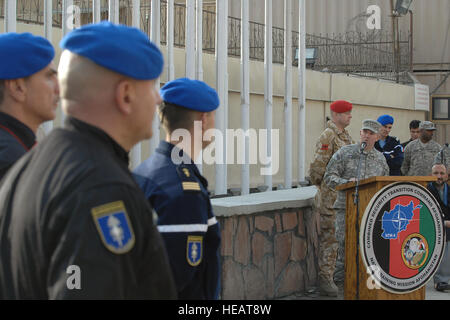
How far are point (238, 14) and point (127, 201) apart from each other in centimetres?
1460

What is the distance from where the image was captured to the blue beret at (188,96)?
2924 mm

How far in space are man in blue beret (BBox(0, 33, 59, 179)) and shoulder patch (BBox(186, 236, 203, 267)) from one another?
2.19 ft

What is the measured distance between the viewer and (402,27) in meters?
17.5

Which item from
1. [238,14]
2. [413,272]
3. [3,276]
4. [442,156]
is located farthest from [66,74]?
[238,14]

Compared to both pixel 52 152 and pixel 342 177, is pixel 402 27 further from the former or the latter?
pixel 52 152

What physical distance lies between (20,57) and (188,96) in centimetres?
71

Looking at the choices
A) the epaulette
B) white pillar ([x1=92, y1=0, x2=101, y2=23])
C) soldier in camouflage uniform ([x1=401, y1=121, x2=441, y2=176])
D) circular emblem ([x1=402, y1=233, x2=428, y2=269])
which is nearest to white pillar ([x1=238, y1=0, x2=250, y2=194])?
circular emblem ([x1=402, y1=233, x2=428, y2=269])

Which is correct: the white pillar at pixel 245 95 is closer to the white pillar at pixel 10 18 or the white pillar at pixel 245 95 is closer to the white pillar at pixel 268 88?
the white pillar at pixel 268 88

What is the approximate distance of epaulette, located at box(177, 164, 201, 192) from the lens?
2684 millimetres

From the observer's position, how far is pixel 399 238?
18.1 ft

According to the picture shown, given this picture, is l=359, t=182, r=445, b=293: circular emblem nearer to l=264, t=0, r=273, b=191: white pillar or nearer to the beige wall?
l=264, t=0, r=273, b=191: white pillar

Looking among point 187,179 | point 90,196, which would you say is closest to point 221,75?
point 187,179

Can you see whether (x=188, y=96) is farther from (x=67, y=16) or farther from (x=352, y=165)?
(x=352, y=165)

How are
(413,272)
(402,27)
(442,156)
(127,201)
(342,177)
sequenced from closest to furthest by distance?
1. (127,201)
2. (413,272)
3. (342,177)
4. (442,156)
5. (402,27)
